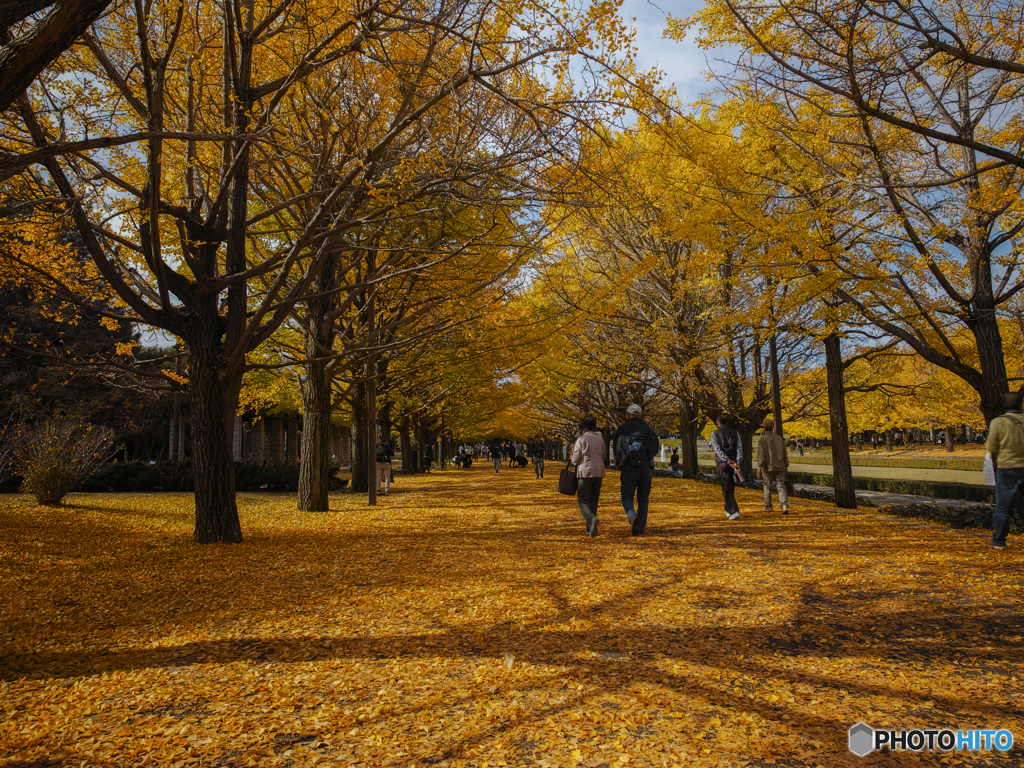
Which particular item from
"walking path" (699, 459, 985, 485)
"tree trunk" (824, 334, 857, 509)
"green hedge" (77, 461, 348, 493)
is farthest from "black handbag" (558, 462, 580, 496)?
"walking path" (699, 459, 985, 485)

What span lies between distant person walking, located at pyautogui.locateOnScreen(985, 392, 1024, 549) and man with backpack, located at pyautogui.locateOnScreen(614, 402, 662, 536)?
3690mm

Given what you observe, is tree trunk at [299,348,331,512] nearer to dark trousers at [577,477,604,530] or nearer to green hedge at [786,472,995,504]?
dark trousers at [577,477,604,530]

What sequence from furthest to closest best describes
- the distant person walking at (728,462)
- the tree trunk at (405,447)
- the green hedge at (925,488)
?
the tree trunk at (405,447) < the green hedge at (925,488) < the distant person walking at (728,462)

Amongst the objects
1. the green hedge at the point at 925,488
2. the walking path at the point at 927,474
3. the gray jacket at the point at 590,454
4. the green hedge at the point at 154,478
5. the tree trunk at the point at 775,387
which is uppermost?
the tree trunk at the point at 775,387

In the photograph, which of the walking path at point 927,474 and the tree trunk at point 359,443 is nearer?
the tree trunk at point 359,443

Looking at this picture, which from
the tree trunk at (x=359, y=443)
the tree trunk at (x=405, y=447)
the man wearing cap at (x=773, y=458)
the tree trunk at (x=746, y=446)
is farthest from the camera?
the tree trunk at (x=405, y=447)

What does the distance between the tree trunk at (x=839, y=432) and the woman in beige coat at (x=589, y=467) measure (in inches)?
259

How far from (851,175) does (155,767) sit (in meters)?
10.1

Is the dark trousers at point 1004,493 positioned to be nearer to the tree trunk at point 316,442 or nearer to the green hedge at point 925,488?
the green hedge at point 925,488

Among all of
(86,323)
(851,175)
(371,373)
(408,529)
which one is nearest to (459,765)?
(408,529)

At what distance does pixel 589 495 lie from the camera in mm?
7848

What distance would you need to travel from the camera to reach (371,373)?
40.2 ft

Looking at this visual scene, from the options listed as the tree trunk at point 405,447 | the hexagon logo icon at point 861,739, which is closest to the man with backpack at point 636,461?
the hexagon logo icon at point 861,739

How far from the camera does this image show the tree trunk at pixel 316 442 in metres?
11.0
